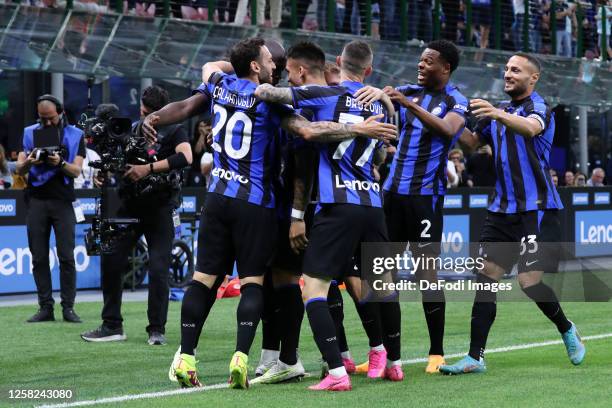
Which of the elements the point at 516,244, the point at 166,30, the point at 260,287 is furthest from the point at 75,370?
the point at 166,30

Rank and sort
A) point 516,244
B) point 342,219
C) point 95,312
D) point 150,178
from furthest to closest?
point 95,312 → point 150,178 → point 516,244 → point 342,219

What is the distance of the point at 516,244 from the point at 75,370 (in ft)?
10.7

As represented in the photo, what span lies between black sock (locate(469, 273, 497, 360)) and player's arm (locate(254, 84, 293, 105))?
6.63 feet

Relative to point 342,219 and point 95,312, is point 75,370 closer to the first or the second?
Result: point 342,219

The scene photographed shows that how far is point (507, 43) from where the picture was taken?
1007 inches

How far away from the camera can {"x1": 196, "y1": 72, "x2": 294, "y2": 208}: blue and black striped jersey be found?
26.7 ft

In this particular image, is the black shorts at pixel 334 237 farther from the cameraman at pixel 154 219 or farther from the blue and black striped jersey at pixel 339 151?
the cameraman at pixel 154 219

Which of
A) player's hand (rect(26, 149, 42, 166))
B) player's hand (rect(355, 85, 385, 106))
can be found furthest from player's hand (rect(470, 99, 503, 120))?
player's hand (rect(26, 149, 42, 166))

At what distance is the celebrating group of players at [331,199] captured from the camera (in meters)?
8.10

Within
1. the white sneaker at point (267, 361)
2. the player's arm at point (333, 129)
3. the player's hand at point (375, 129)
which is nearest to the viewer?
the player's arm at point (333, 129)

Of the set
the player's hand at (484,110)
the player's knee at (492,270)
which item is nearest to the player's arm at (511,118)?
the player's hand at (484,110)

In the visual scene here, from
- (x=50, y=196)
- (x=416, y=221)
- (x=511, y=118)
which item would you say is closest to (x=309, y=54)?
(x=511, y=118)

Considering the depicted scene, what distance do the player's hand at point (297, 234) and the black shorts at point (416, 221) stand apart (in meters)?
1.18

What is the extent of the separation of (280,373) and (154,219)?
303 centimetres
